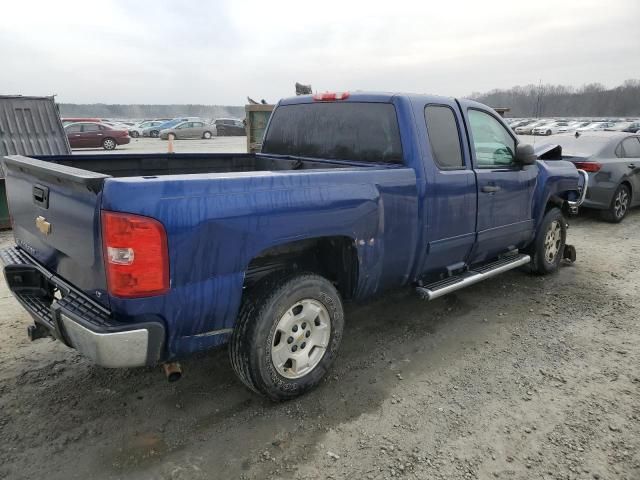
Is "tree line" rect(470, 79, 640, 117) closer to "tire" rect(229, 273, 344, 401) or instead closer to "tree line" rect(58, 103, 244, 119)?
"tree line" rect(58, 103, 244, 119)

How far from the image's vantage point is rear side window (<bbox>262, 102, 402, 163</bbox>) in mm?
3635

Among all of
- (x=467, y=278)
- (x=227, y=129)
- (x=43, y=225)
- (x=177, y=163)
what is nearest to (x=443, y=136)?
(x=467, y=278)

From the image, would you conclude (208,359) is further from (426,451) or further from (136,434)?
(426,451)

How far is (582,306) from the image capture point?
4.75m

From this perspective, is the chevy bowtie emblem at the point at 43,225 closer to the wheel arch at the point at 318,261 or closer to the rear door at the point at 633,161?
the wheel arch at the point at 318,261

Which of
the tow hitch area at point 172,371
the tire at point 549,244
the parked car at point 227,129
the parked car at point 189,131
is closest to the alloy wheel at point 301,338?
the tow hitch area at point 172,371

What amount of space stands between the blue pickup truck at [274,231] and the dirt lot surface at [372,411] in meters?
0.40

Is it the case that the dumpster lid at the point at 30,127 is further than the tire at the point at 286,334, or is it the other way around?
the dumpster lid at the point at 30,127

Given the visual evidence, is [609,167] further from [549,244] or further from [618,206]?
[549,244]

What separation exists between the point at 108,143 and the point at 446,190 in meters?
24.6

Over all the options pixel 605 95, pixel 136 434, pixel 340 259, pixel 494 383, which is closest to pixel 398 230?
pixel 340 259

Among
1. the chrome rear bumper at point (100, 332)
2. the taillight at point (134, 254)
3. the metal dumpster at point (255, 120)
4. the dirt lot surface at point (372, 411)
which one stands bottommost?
the dirt lot surface at point (372, 411)

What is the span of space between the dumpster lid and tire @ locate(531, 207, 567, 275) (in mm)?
7547

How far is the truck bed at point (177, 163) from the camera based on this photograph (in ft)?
13.0
